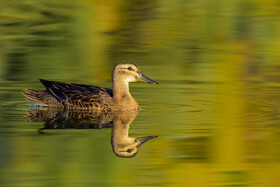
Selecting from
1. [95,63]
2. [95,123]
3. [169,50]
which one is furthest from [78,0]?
[95,123]

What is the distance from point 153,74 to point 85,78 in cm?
138

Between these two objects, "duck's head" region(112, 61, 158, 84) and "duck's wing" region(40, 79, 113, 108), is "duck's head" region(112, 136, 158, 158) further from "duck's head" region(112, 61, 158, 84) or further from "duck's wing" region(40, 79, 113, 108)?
"duck's head" region(112, 61, 158, 84)

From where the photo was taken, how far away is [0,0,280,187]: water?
9.22 metres

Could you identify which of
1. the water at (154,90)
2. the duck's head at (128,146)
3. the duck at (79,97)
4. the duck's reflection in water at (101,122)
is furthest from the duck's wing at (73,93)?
the duck's head at (128,146)

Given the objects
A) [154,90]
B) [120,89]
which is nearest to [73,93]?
[120,89]

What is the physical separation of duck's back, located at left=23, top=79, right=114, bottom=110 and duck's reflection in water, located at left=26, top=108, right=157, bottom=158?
140 mm

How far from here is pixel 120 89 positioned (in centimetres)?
1305

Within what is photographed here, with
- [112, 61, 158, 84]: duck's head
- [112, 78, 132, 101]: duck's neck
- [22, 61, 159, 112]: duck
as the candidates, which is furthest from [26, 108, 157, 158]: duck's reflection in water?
[112, 61, 158, 84]: duck's head

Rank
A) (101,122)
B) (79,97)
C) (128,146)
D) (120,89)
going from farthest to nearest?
(120,89), (79,97), (101,122), (128,146)

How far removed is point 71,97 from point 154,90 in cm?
187

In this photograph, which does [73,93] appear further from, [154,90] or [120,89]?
[154,90]

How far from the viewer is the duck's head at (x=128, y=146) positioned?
9930 mm

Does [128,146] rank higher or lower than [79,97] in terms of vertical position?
lower

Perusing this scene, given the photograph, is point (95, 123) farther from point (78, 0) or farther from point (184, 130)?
point (78, 0)
